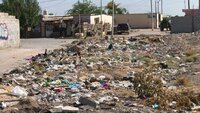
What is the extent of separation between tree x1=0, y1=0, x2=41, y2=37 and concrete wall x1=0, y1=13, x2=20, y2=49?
27.9 meters

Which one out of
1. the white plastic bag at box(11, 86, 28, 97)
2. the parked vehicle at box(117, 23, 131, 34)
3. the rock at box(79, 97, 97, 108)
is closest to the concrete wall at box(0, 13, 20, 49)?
the parked vehicle at box(117, 23, 131, 34)

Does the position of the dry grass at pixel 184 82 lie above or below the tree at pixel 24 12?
below

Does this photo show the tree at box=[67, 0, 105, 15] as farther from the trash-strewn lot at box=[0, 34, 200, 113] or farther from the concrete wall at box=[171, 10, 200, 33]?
the trash-strewn lot at box=[0, 34, 200, 113]

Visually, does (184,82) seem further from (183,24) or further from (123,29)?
(123,29)

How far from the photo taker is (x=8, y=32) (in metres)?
38.9

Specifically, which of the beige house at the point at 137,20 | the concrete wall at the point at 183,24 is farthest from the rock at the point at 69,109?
the beige house at the point at 137,20

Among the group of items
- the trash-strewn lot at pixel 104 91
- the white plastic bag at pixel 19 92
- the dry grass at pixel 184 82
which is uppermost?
the white plastic bag at pixel 19 92

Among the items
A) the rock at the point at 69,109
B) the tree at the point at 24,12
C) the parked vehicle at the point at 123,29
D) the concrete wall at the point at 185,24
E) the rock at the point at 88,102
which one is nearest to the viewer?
the rock at the point at 69,109

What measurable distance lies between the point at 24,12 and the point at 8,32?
1227 inches

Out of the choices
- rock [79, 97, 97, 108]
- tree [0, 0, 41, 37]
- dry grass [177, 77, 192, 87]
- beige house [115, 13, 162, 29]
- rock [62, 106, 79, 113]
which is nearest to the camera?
rock [62, 106, 79, 113]

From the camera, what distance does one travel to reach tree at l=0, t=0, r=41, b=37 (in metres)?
69.1

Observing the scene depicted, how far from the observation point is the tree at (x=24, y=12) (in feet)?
227

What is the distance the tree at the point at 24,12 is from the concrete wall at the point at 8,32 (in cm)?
2790

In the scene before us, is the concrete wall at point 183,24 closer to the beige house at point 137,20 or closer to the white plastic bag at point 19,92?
the beige house at point 137,20
